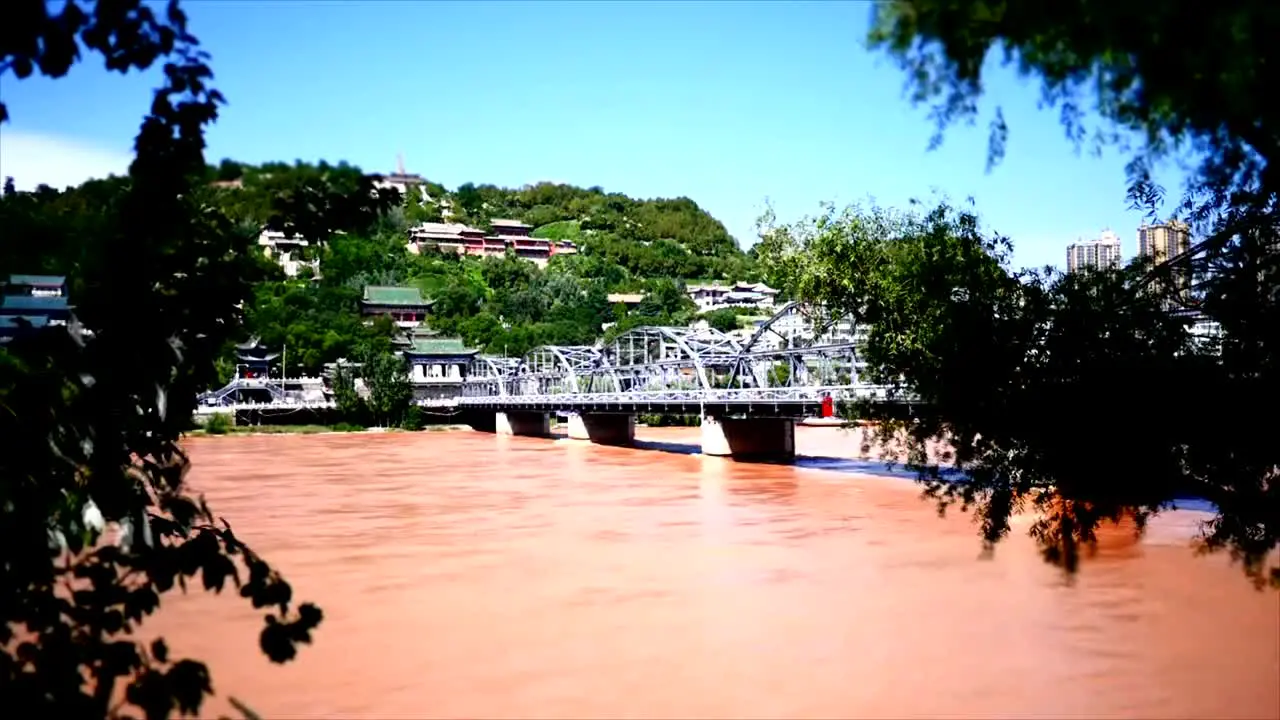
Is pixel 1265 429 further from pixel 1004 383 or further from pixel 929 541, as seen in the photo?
pixel 929 541

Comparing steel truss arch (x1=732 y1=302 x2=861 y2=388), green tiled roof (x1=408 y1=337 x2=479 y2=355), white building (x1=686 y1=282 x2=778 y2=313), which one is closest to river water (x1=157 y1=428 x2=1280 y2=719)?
steel truss arch (x1=732 y1=302 x2=861 y2=388)

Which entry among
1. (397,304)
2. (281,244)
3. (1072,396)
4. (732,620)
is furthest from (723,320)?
(281,244)

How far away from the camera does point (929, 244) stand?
870 centimetres

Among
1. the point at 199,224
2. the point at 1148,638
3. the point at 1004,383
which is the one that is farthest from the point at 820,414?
the point at 199,224

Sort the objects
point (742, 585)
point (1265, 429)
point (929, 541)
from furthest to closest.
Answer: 1. point (929, 541)
2. point (742, 585)
3. point (1265, 429)

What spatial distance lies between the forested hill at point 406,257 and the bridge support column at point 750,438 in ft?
44.3

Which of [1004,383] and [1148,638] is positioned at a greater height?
[1004,383]

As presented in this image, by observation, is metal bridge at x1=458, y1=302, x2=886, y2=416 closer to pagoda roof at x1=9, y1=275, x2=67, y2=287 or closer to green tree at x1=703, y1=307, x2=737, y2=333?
green tree at x1=703, y1=307, x2=737, y2=333

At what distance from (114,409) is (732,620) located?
10.0 meters

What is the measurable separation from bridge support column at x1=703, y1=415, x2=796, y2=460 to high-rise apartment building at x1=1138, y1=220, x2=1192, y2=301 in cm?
2935

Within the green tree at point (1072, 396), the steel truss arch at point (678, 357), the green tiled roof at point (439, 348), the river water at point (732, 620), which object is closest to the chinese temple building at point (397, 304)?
the green tiled roof at point (439, 348)

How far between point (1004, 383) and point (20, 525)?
5656 mm

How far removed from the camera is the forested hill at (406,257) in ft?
8.68

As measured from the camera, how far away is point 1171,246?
280 inches
